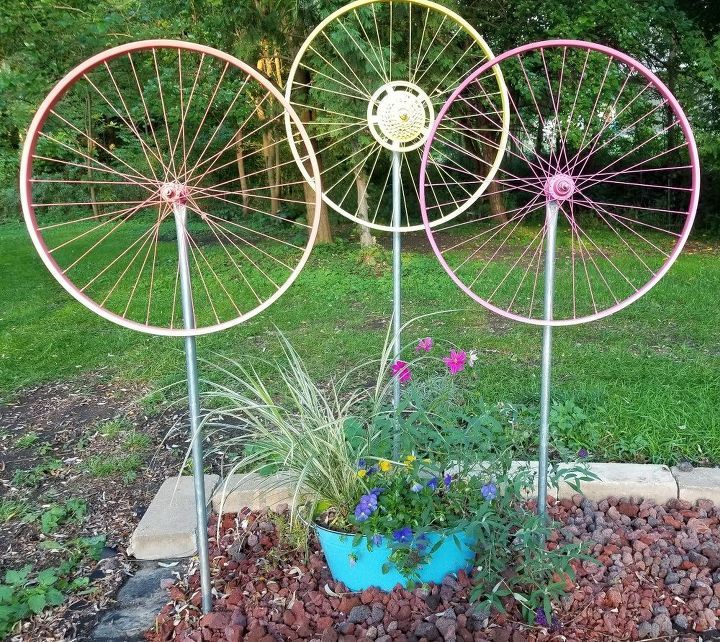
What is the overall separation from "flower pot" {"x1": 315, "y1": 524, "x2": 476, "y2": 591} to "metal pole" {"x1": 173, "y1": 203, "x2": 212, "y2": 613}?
35cm

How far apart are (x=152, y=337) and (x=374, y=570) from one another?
12.0ft

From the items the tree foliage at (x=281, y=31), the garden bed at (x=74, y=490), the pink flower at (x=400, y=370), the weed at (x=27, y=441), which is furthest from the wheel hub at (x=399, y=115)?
the tree foliage at (x=281, y=31)

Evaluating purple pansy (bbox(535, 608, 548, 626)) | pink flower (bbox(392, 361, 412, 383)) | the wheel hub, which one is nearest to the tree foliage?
the wheel hub

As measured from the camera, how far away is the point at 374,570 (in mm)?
1922

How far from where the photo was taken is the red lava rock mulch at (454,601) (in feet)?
5.85

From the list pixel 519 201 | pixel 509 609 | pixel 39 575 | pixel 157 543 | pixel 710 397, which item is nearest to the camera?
pixel 509 609

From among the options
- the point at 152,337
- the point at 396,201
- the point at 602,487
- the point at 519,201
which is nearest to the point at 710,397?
the point at 602,487

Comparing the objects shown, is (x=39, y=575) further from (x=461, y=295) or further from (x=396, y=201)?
(x=461, y=295)

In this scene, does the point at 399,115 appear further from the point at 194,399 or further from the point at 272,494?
the point at 272,494

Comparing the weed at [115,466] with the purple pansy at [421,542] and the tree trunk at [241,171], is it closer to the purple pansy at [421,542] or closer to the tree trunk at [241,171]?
the tree trunk at [241,171]

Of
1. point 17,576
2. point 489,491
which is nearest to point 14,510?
point 17,576

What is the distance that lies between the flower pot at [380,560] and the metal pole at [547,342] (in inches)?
10.6

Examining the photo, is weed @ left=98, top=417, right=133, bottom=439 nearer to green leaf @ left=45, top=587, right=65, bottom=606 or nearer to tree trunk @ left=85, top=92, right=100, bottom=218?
tree trunk @ left=85, top=92, right=100, bottom=218

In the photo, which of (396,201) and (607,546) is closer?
(607,546)
